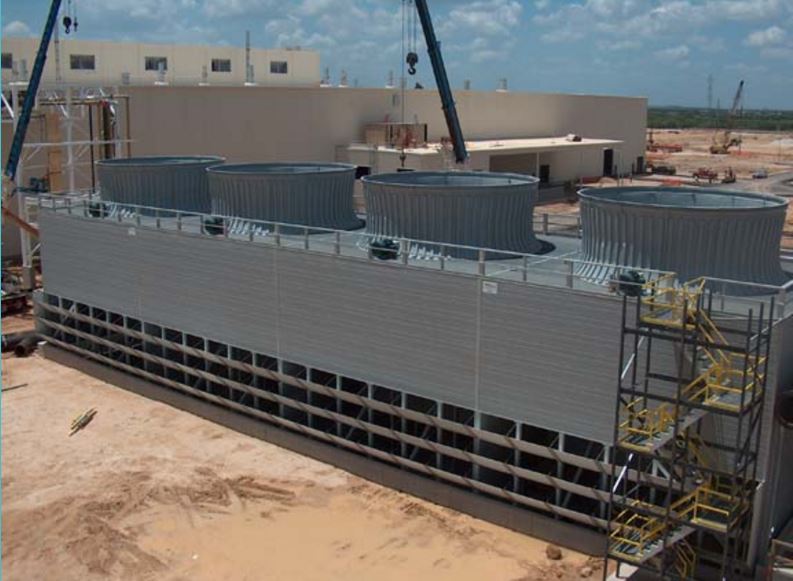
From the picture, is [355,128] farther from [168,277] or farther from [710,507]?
[710,507]

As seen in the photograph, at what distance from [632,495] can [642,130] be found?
73701 mm

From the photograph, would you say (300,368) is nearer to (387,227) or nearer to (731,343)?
(387,227)

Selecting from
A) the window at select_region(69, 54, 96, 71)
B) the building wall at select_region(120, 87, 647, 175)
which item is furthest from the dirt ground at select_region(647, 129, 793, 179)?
the window at select_region(69, 54, 96, 71)

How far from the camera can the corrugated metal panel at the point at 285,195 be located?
974 inches

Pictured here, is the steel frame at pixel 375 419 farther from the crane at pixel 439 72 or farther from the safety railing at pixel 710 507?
the crane at pixel 439 72

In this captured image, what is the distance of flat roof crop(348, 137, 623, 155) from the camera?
186 feet

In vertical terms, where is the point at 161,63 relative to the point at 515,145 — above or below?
above

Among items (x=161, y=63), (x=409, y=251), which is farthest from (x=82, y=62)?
(x=409, y=251)

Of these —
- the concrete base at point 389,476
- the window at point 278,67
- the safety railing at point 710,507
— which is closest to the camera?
the safety railing at point 710,507

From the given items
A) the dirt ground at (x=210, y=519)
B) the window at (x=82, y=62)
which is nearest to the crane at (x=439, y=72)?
the dirt ground at (x=210, y=519)

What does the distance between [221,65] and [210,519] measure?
68405 millimetres

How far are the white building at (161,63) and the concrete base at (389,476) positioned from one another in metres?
40.0

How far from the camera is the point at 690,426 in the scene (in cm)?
1484

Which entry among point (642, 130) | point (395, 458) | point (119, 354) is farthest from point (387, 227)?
point (642, 130)
